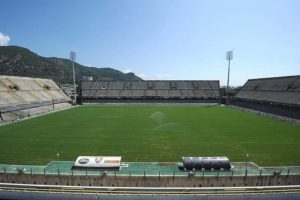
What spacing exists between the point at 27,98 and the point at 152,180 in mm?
50571

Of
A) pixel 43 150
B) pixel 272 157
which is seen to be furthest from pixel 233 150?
pixel 43 150

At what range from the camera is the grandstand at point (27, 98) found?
50969 millimetres

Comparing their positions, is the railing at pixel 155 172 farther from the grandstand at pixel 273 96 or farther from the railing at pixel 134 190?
the grandstand at pixel 273 96

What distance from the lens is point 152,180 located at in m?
18.7

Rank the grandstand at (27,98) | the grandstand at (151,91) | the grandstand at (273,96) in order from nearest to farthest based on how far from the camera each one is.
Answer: the grandstand at (27,98) → the grandstand at (273,96) → the grandstand at (151,91)

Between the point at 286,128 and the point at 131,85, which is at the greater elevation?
the point at 131,85

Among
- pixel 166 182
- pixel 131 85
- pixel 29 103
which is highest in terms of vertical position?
pixel 131 85

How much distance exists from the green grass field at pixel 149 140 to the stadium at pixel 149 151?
0.31 feet

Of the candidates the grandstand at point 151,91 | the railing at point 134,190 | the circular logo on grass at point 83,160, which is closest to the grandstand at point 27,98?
the grandstand at point 151,91

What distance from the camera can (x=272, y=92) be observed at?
211 ft

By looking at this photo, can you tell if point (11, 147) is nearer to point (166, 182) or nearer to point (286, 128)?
point (166, 182)

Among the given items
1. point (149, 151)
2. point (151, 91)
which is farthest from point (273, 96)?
point (149, 151)

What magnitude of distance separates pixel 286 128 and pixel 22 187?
35.9 m

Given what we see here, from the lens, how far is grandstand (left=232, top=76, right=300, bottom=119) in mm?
51719
